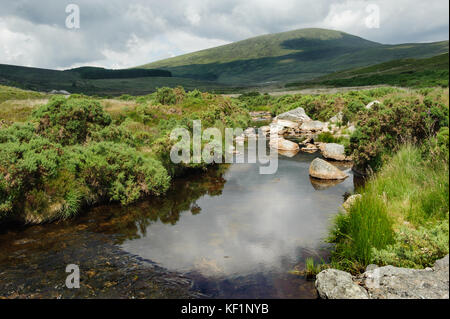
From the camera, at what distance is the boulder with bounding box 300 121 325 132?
34.1 m

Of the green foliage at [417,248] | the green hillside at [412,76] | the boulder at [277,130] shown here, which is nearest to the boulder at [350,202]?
the green foliage at [417,248]

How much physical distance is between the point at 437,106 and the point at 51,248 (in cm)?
1516

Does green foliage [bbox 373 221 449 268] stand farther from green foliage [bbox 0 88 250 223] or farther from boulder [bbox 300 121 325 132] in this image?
boulder [bbox 300 121 325 132]

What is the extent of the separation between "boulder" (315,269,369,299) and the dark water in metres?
0.41

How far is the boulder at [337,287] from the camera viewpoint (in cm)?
600

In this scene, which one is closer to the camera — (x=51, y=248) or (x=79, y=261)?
(x=79, y=261)

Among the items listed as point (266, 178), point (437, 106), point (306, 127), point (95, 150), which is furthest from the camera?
point (306, 127)

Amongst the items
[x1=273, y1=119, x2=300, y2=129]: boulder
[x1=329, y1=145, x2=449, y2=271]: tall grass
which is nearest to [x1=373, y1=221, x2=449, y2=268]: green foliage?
[x1=329, y1=145, x2=449, y2=271]: tall grass

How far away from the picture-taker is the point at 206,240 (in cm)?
988

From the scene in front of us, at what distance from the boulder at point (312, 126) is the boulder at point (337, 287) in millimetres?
28754

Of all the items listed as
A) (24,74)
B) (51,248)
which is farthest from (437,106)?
(24,74)

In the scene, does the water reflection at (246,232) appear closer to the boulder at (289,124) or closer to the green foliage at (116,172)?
the green foliage at (116,172)

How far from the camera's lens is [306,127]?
35.3m
